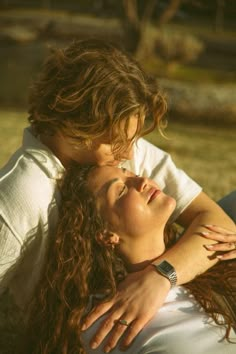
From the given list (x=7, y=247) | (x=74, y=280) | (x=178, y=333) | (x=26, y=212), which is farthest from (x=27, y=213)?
(x=178, y=333)

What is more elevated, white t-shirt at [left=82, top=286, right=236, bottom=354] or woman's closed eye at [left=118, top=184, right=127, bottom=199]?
woman's closed eye at [left=118, top=184, right=127, bottom=199]

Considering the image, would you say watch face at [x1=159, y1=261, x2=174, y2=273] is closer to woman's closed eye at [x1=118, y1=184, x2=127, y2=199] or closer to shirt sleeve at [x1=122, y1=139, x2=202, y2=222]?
woman's closed eye at [x1=118, y1=184, x2=127, y2=199]

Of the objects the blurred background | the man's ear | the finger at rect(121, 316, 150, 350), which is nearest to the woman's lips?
the man's ear

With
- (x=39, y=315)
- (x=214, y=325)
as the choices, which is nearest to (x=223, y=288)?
(x=214, y=325)

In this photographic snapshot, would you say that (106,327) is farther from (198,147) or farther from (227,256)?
(198,147)

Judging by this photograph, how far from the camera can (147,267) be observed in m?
2.16

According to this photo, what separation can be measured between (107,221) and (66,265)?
205 millimetres

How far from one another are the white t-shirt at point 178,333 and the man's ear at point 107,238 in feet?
0.84

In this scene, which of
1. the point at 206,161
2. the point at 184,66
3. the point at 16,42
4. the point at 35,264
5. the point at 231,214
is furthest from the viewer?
the point at 16,42

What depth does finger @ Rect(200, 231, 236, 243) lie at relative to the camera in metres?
2.40

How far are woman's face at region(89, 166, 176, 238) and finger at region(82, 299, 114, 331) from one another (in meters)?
0.25

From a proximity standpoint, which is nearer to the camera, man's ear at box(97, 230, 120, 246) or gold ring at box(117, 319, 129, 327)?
gold ring at box(117, 319, 129, 327)

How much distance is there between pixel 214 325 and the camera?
2.06 meters

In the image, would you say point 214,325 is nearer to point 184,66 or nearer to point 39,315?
point 39,315
